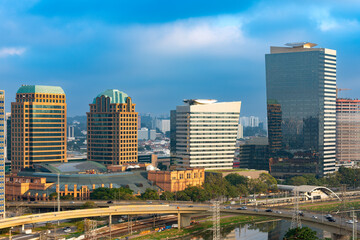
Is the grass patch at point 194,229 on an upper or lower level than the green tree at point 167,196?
lower

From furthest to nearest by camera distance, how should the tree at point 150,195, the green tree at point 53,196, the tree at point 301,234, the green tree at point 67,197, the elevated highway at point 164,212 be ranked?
the tree at point 150,195 < the green tree at point 67,197 < the green tree at point 53,196 < the elevated highway at point 164,212 < the tree at point 301,234

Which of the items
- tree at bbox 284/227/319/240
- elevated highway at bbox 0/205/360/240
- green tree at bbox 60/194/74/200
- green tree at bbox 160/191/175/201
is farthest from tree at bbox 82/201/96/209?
tree at bbox 284/227/319/240

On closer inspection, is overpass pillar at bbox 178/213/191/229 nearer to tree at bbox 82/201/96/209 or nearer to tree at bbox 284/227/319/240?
tree at bbox 82/201/96/209

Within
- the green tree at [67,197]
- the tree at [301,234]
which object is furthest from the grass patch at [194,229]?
the green tree at [67,197]

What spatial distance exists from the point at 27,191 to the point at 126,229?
50153 mm

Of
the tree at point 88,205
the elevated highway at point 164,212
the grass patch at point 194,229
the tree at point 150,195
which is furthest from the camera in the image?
the tree at point 150,195

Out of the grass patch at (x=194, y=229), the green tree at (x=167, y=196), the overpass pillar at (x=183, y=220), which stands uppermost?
the green tree at (x=167, y=196)

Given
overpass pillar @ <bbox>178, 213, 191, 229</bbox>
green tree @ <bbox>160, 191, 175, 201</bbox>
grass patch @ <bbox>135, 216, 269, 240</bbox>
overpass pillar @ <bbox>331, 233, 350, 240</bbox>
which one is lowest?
grass patch @ <bbox>135, 216, 269, 240</bbox>

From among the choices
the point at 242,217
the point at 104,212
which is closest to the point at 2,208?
the point at 104,212

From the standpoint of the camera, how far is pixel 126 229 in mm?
159250

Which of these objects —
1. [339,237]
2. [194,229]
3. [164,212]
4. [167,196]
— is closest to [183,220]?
[194,229]

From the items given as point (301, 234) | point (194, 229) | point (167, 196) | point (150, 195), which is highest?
point (301, 234)

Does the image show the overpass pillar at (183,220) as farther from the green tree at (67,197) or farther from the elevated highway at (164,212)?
the green tree at (67,197)

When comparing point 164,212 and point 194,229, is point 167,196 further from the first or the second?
point 164,212
